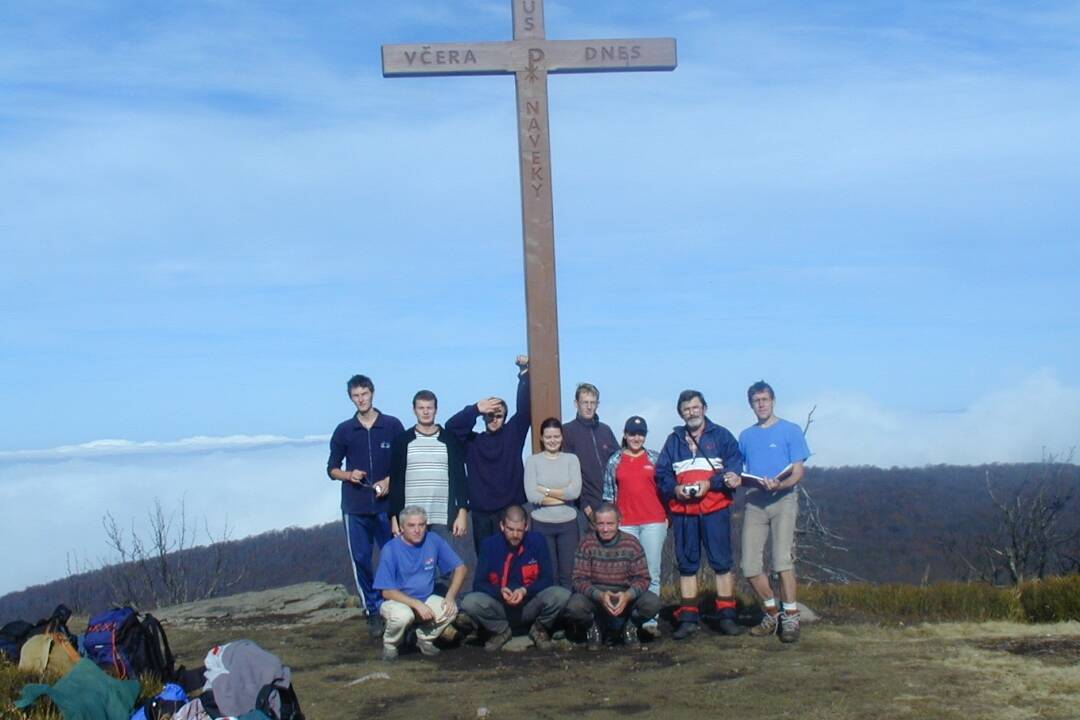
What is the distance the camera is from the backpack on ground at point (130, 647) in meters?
7.29

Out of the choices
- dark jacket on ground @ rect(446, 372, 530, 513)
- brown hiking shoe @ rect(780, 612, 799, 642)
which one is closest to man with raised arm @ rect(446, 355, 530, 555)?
dark jacket on ground @ rect(446, 372, 530, 513)

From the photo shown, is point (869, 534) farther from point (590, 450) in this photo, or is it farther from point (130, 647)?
point (130, 647)

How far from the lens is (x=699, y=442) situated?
8.33 meters

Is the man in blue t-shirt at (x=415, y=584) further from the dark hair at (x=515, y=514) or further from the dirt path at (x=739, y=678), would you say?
the dark hair at (x=515, y=514)

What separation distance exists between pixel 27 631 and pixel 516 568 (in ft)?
10.3

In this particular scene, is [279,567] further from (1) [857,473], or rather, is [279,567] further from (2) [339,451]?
(1) [857,473]

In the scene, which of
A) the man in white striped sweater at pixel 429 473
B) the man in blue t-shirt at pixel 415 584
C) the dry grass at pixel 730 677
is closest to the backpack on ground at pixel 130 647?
the dry grass at pixel 730 677

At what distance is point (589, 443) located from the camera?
29.5 feet

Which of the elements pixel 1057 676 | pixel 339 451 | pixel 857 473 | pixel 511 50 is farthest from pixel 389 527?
pixel 857 473

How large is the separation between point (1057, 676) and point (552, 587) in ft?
10.1

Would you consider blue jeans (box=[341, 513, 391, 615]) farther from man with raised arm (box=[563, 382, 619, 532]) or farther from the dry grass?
man with raised arm (box=[563, 382, 619, 532])

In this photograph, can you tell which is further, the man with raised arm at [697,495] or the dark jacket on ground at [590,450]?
the dark jacket on ground at [590,450]

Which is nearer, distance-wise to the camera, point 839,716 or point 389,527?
point 839,716

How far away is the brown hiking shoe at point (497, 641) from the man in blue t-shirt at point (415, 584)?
286mm
